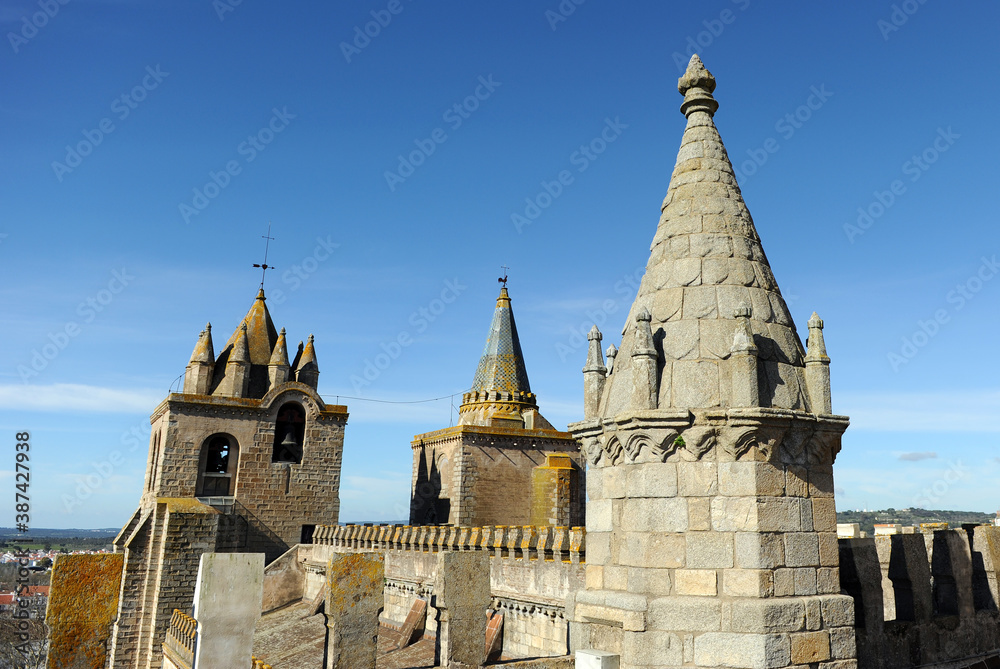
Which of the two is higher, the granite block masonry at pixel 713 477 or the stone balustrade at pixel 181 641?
the granite block masonry at pixel 713 477

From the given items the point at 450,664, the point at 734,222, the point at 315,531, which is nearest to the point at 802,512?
the point at 734,222

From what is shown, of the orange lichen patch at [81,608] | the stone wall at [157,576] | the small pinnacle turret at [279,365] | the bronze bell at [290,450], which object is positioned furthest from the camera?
the small pinnacle turret at [279,365]

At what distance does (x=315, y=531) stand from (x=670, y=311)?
79.9 feet

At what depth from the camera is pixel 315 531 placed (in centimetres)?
2828

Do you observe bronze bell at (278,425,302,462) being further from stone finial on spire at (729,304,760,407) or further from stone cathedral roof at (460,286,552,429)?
stone finial on spire at (729,304,760,407)

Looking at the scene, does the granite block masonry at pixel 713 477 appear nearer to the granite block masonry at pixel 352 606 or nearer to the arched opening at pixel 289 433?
the granite block masonry at pixel 352 606

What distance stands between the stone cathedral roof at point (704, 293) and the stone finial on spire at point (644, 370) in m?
0.12

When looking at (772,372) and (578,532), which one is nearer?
(772,372)

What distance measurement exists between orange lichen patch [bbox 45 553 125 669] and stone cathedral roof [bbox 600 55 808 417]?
4.88 m

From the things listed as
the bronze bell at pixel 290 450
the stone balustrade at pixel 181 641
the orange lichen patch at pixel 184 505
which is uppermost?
the bronze bell at pixel 290 450

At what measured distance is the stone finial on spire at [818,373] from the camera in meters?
6.67

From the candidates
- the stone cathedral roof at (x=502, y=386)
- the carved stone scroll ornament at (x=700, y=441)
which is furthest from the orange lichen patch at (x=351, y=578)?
the stone cathedral roof at (x=502, y=386)

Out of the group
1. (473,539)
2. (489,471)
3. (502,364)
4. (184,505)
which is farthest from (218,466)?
(473,539)

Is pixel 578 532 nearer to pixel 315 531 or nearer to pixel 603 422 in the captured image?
pixel 603 422
